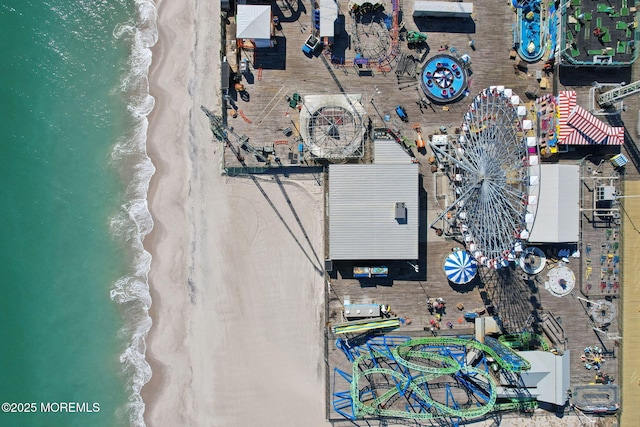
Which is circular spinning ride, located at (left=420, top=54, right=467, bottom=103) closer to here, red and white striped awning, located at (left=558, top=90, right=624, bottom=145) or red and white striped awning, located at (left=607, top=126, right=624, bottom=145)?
red and white striped awning, located at (left=558, top=90, right=624, bottom=145)

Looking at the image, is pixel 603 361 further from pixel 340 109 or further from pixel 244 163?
pixel 244 163

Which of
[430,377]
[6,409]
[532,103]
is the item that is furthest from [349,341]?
[6,409]

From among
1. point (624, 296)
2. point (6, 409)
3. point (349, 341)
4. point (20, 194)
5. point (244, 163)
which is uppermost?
point (244, 163)

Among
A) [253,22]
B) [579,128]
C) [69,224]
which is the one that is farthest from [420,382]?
[69,224]

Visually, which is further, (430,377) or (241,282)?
(241,282)

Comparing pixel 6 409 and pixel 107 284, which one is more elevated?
pixel 107 284

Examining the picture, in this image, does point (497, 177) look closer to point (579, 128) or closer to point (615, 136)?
point (579, 128)

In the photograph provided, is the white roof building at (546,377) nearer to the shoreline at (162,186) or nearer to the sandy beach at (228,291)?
the sandy beach at (228,291)

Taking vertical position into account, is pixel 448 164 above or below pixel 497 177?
above
